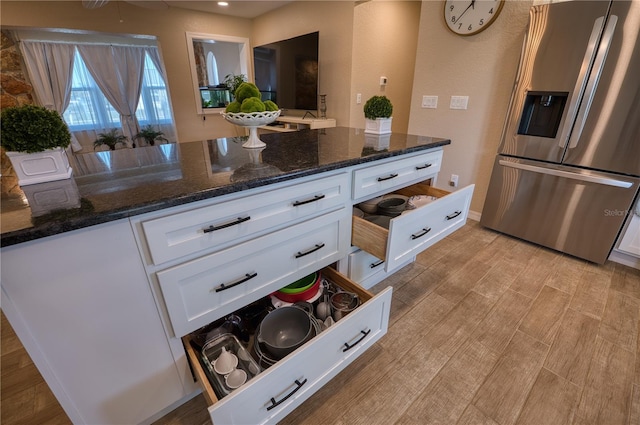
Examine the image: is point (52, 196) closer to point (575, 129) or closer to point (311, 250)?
point (311, 250)

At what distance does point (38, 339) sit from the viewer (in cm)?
66

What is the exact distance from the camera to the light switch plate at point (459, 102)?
8.04 ft

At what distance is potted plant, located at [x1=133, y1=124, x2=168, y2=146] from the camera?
464 cm

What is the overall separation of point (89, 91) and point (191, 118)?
4.88 ft

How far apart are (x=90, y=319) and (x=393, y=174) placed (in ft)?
4.13

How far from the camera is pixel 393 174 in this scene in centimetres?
136

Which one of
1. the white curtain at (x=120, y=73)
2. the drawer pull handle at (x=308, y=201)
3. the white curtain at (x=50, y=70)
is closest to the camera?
the drawer pull handle at (x=308, y=201)

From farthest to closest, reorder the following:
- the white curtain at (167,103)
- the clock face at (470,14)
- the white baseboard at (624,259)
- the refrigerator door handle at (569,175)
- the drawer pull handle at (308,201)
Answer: the white curtain at (167,103) → the clock face at (470,14) → the white baseboard at (624,259) → the refrigerator door handle at (569,175) → the drawer pull handle at (308,201)

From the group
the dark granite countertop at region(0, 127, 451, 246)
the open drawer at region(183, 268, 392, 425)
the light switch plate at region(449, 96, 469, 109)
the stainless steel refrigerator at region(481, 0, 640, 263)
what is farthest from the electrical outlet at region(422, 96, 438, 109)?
the open drawer at region(183, 268, 392, 425)

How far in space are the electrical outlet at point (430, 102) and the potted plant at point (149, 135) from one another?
4.32 m

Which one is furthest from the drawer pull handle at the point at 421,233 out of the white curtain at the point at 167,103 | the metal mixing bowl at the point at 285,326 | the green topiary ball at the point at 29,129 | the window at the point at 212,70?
the window at the point at 212,70

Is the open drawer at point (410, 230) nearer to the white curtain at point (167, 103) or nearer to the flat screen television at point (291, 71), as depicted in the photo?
the flat screen television at point (291, 71)

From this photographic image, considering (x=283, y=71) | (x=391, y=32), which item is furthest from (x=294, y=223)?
(x=283, y=71)

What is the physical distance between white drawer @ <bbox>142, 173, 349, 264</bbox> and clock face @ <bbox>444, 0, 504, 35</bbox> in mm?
2108
